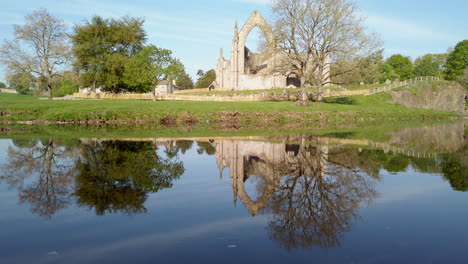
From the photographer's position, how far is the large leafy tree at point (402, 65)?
319 feet

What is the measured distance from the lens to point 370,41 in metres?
35.9

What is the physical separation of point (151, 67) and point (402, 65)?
7942cm

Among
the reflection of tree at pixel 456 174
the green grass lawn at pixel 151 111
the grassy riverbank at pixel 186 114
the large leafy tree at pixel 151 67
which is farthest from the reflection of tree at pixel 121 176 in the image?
the large leafy tree at pixel 151 67

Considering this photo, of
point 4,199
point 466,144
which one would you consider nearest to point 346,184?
point 4,199

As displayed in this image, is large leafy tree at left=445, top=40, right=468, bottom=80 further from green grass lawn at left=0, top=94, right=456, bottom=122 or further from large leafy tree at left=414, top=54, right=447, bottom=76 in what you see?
green grass lawn at left=0, top=94, right=456, bottom=122

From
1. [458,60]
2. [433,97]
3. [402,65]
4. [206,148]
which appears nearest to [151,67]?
[206,148]

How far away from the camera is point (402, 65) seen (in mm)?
98562

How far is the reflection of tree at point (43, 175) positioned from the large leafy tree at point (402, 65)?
10098 centimetres

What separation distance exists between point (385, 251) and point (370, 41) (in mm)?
35306

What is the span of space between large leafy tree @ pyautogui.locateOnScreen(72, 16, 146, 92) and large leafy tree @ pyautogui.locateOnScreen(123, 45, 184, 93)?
260cm

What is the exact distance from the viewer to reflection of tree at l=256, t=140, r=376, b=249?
5152 millimetres

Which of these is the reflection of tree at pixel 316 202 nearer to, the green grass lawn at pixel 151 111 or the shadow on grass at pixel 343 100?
the green grass lawn at pixel 151 111

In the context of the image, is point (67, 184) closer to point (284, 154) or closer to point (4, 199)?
point (4, 199)

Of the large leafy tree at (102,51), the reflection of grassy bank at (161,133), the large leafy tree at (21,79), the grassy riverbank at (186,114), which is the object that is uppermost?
the large leafy tree at (102,51)
